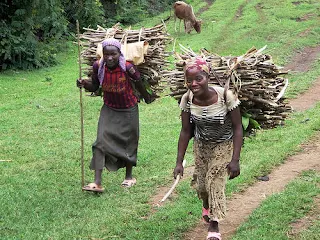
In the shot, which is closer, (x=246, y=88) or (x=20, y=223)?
(x=246, y=88)

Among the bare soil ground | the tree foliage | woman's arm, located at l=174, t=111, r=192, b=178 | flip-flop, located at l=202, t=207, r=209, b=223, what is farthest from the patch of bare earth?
the tree foliage

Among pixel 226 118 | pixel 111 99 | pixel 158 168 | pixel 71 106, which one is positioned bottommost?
pixel 71 106

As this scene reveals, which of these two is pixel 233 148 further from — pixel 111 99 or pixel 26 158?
pixel 26 158

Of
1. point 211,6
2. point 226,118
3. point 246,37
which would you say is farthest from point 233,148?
point 211,6

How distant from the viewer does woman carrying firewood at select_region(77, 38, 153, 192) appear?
6203mm

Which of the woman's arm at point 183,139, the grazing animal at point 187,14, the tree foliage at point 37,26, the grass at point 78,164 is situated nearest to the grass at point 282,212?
the grass at point 78,164

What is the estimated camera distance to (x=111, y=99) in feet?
21.2

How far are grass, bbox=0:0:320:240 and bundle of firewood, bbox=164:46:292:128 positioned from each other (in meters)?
1.00

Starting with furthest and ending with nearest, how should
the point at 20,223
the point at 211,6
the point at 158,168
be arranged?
1. the point at 211,6
2. the point at 158,168
3. the point at 20,223

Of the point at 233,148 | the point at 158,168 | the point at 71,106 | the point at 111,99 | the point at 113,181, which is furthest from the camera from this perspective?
the point at 71,106

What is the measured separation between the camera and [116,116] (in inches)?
257

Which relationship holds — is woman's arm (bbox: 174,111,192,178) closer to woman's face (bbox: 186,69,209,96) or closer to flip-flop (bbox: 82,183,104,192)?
woman's face (bbox: 186,69,209,96)

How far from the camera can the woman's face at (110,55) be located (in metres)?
5.97

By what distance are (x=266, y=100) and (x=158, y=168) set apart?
2.79m
